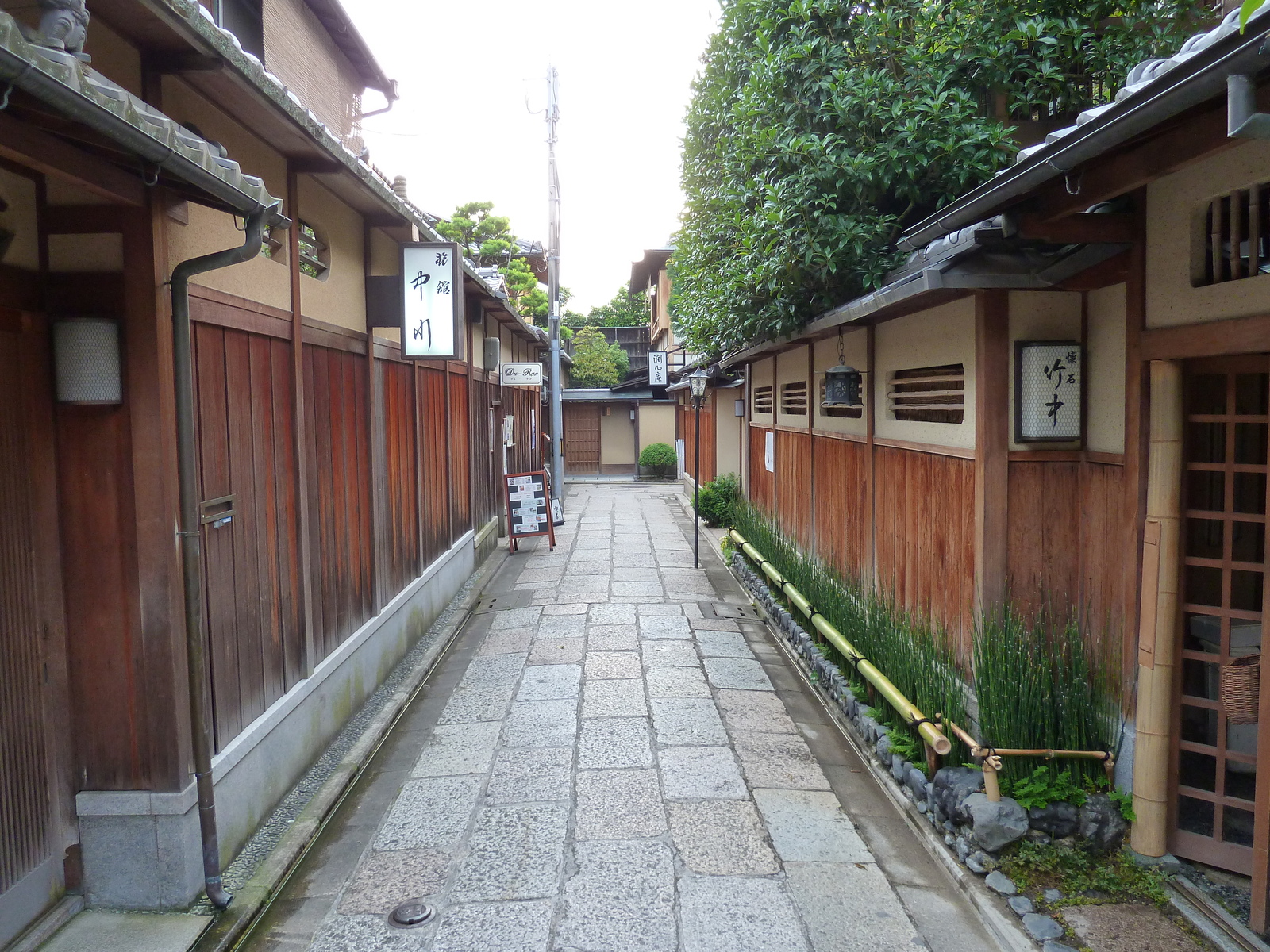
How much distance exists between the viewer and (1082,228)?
4410mm

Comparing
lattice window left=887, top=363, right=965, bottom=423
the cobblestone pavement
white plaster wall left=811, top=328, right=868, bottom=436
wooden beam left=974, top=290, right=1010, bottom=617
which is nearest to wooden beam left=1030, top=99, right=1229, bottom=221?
wooden beam left=974, top=290, right=1010, bottom=617

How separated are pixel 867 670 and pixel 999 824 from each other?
194cm

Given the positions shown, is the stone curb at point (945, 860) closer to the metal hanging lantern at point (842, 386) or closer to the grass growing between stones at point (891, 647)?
the grass growing between stones at point (891, 647)

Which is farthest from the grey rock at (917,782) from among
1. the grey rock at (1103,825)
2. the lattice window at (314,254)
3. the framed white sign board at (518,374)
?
the framed white sign board at (518,374)

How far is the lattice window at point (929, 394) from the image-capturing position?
6023 millimetres

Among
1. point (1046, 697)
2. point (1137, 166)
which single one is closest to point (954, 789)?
point (1046, 697)

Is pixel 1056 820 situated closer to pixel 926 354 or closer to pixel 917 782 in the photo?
pixel 917 782

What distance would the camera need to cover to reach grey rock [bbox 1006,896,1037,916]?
4152 millimetres

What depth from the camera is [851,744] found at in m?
6.69

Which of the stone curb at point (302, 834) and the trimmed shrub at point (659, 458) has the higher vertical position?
the trimmed shrub at point (659, 458)

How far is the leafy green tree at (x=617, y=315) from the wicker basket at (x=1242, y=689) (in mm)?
48476

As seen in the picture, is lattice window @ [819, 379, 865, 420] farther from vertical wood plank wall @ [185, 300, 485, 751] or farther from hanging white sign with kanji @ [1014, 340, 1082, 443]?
vertical wood plank wall @ [185, 300, 485, 751]

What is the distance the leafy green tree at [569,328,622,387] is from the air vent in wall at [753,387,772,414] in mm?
20700

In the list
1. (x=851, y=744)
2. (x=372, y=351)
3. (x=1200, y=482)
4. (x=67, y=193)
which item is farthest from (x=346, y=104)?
(x=1200, y=482)
